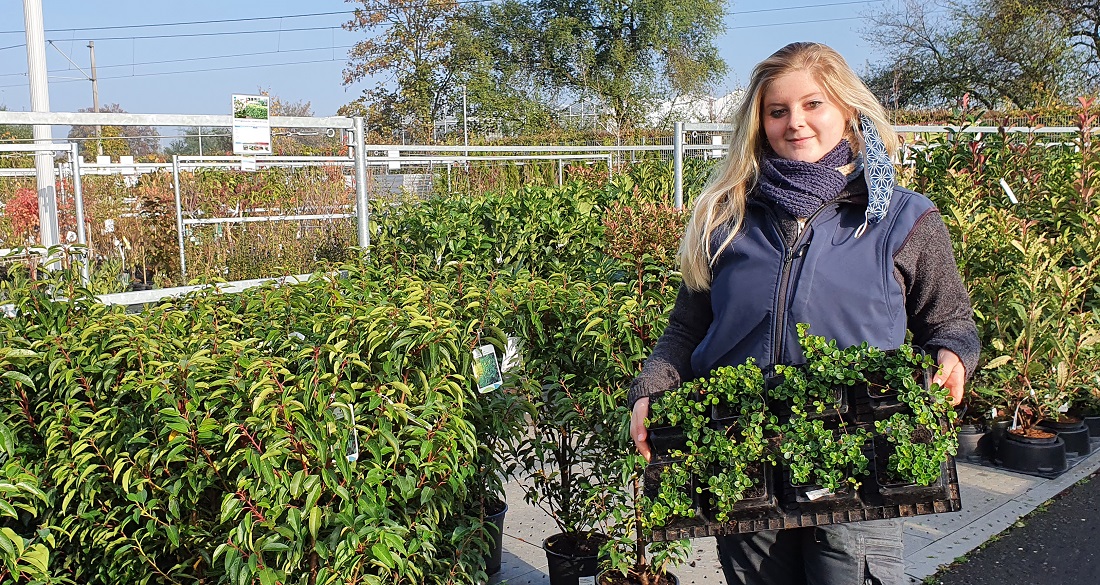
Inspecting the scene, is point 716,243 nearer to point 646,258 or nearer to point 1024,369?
point 646,258

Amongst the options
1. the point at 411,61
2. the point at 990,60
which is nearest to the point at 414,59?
the point at 411,61

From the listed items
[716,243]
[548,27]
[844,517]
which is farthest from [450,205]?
[548,27]

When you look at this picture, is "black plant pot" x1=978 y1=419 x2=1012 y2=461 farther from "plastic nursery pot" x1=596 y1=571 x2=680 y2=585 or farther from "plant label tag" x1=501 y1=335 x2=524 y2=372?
"plant label tag" x1=501 y1=335 x2=524 y2=372

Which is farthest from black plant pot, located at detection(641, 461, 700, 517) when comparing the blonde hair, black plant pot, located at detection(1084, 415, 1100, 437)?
black plant pot, located at detection(1084, 415, 1100, 437)

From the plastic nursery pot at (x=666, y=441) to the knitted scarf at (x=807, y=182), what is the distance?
20.9 inches

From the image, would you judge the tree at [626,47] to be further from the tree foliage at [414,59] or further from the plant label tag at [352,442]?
the plant label tag at [352,442]

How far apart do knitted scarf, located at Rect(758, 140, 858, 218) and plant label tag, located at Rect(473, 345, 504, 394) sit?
1.25 meters

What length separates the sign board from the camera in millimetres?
5262

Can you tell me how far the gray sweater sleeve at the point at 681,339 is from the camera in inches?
83.7

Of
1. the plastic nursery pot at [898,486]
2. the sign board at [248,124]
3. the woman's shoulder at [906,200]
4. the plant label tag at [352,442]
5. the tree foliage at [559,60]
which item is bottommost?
the plant label tag at [352,442]

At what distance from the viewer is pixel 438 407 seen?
8.59ft

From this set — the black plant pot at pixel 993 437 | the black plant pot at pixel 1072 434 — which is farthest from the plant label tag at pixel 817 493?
the black plant pot at pixel 1072 434

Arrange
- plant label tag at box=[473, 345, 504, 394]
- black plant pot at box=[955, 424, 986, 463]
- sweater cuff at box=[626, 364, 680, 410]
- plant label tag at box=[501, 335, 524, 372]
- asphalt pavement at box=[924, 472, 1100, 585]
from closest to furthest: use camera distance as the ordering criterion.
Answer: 1. sweater cuff at box=[626, 364, 680, 410]
2. plant label tag at box=[473, 345, 504, 394]
3. plant label tag at box=[501, 335, 524, 372]
4. asphalt pavement at box=[924, 472, 1100, 585]
5. black plant pot at box=[955, 424, 986, 463]

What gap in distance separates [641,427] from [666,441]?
0.36 feet
